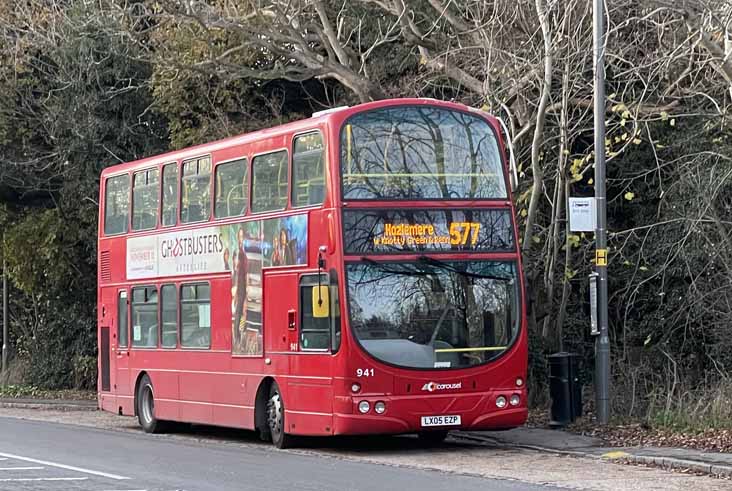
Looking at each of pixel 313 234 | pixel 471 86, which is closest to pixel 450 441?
pixel 313 234

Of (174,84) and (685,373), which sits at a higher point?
(174,84)

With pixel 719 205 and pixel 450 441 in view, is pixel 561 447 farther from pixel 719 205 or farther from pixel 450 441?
pixel 719 205

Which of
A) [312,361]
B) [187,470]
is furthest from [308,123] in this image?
[187,470]

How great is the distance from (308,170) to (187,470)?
184 inches

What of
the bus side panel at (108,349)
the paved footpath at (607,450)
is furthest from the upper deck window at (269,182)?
the bus side panel at (108,349)

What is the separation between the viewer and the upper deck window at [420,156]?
18969 millimetres

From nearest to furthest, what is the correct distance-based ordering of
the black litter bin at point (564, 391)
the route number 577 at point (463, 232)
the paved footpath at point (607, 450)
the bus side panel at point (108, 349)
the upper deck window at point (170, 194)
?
the paved footpath at point (607, 450)
the route number 577 at point (463, 232)
the black litter bin at point (564, 391)
the upper deck window at point (170, 194)
the bus side panel at point (108, 349)

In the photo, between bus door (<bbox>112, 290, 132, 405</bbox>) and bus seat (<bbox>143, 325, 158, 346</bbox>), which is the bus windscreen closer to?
bus seat (<bbox>143, 325, 158, 346</bbox>)

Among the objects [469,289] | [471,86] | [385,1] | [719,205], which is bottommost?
[469,289]

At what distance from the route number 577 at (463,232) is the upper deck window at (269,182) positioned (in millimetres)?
2485

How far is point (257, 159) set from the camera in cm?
2100

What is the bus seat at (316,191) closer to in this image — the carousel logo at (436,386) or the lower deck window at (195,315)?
the carousel logo at (436,386)

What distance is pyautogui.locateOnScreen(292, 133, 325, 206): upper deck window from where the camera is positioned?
19172 mm

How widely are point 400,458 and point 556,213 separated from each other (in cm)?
793
